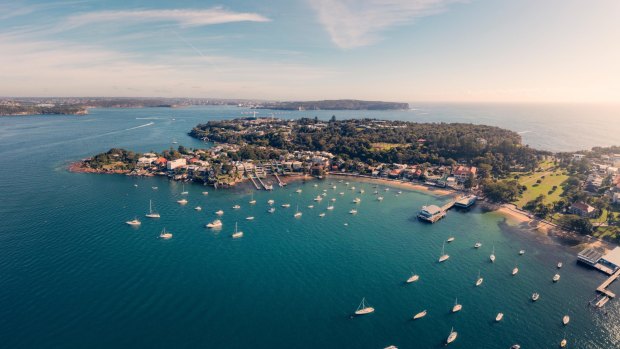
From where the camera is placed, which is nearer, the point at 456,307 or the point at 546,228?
the point at 456,307

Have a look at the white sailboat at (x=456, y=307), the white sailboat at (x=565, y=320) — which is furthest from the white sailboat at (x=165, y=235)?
the white sailboat at (x=565, y=320)

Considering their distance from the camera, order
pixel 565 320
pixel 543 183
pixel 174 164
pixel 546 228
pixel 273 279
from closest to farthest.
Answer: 1. pixel 565 320
2. pixel 273 279
3. pixel 546 228
4. pixel 543 183
5. pixel 174 164

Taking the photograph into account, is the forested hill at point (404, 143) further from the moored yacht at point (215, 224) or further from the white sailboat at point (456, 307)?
the white sailboat at point (456, 307)

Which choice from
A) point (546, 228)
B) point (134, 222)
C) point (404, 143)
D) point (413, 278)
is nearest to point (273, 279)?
point (413, 278)

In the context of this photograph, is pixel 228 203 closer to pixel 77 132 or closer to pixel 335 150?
pixel 335 150

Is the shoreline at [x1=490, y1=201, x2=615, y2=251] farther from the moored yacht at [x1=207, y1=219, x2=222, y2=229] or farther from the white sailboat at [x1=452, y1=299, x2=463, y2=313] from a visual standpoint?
the moored yacht at [x1=207, y1=219, x2=222, y2=229]

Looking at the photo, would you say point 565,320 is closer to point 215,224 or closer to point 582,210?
point 582,210

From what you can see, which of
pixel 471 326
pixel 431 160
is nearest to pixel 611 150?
pixel 431 160

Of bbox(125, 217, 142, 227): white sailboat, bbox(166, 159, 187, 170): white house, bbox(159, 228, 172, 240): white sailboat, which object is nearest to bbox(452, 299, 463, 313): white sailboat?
bbox(159, 228, 172, 240): white sailboat
